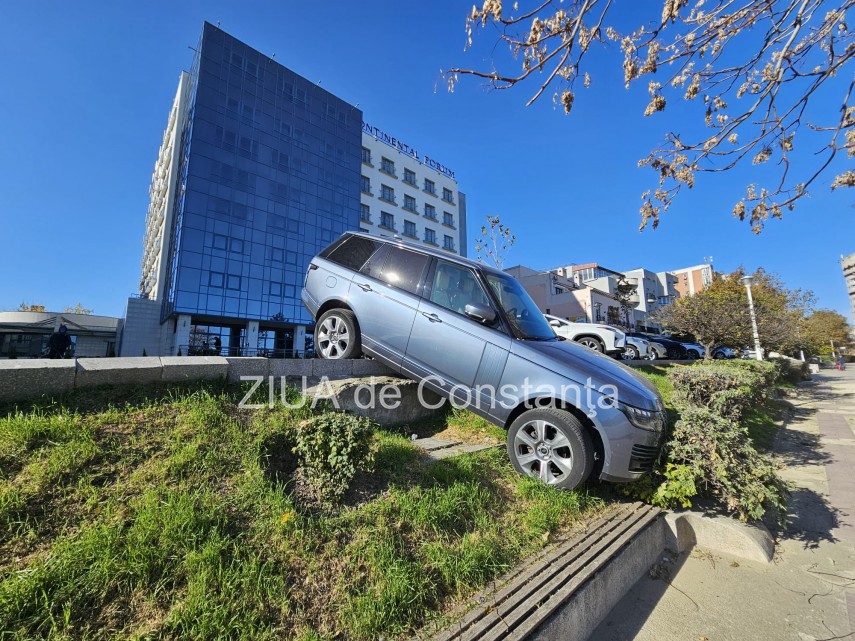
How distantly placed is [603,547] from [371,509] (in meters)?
1.83

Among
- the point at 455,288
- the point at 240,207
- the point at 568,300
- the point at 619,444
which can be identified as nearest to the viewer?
the point at 619,444

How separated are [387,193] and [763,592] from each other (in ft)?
130

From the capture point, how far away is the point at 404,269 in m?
4.73

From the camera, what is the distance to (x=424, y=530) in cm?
266

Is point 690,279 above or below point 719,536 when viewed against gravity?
above

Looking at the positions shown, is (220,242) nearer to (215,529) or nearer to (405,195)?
(405,195)

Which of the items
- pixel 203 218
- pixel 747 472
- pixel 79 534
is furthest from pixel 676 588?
pixel 203 218

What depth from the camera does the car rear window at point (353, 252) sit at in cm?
511

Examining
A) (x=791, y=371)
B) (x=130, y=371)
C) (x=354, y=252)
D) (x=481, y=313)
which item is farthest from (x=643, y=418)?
(x=791, y=371)

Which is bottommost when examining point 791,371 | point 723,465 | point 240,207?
point 723,465

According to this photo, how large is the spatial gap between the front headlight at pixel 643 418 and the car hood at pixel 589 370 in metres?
0.05

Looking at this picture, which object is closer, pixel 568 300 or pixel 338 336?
pixel 338 336

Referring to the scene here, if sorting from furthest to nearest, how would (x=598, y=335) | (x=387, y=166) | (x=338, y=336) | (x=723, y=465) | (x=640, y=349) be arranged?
(x=387, y=166) < (x=640, y=349) < (x=598, y=335) < (x=338, y=336) < (x=723, y=465)

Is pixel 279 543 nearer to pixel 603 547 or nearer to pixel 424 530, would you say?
pixel 424 530
